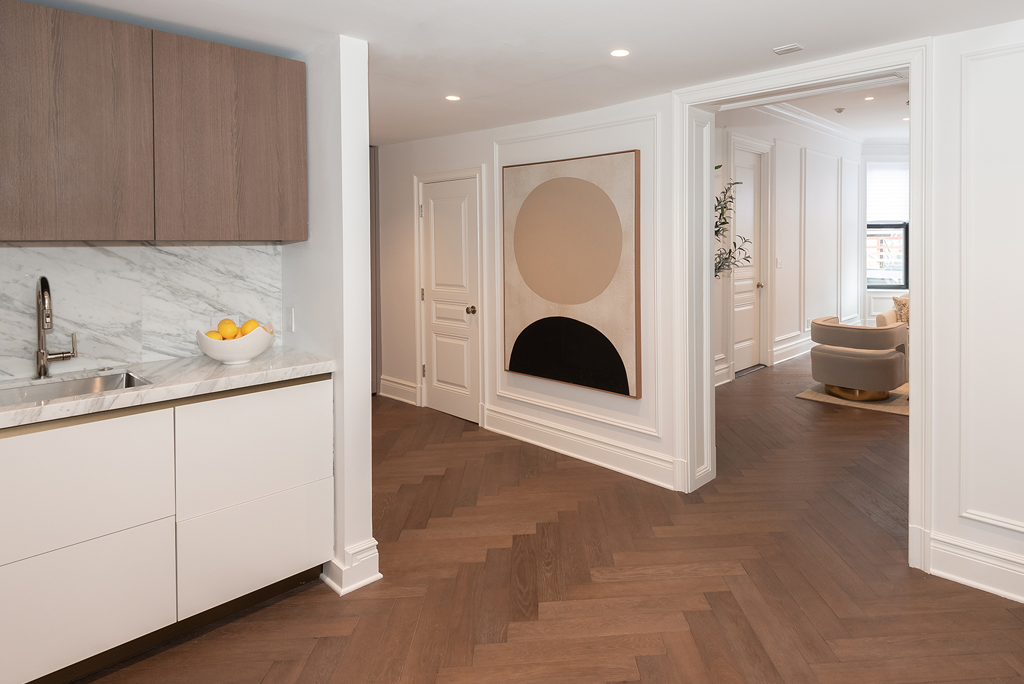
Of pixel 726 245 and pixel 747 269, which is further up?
pixel 726 245

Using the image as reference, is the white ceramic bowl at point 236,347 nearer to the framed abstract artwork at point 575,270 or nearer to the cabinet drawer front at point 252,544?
the cabinet drawer front at point 252,544

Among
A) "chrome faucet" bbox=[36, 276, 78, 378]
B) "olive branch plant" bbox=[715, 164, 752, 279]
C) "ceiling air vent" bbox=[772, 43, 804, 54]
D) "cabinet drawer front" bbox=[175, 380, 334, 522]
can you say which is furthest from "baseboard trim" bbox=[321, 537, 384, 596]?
"olive branch plant" bbox=[715, 164, 752, 279]

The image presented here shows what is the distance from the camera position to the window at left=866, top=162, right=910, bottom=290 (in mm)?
9039

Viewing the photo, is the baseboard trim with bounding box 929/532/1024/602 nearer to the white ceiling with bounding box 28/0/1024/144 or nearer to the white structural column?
the white ceiling with bounding box 28/0/1024/144

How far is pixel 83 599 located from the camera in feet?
6.94

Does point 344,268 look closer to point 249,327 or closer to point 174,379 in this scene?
point 249,327

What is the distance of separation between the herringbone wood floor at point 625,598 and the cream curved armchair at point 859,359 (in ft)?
5.43

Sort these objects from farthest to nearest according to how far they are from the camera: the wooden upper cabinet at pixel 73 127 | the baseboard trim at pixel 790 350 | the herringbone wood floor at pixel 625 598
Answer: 1. the baseboard trim at pixel 790 350
2. the herringbone wood floor at pixel 625 598
3. the wooden upper cabinet at pixel 73 127

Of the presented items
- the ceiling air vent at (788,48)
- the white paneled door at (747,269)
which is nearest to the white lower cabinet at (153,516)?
the ceiling air vent at (788,48)

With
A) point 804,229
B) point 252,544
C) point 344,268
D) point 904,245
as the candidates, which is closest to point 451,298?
point 344,268

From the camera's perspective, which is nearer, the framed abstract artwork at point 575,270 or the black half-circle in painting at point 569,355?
the framed abstract artwork at point 575,270

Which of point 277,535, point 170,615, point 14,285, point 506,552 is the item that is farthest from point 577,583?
point 14,285

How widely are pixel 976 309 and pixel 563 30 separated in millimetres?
2023

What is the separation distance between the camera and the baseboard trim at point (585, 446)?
3.94 meters
